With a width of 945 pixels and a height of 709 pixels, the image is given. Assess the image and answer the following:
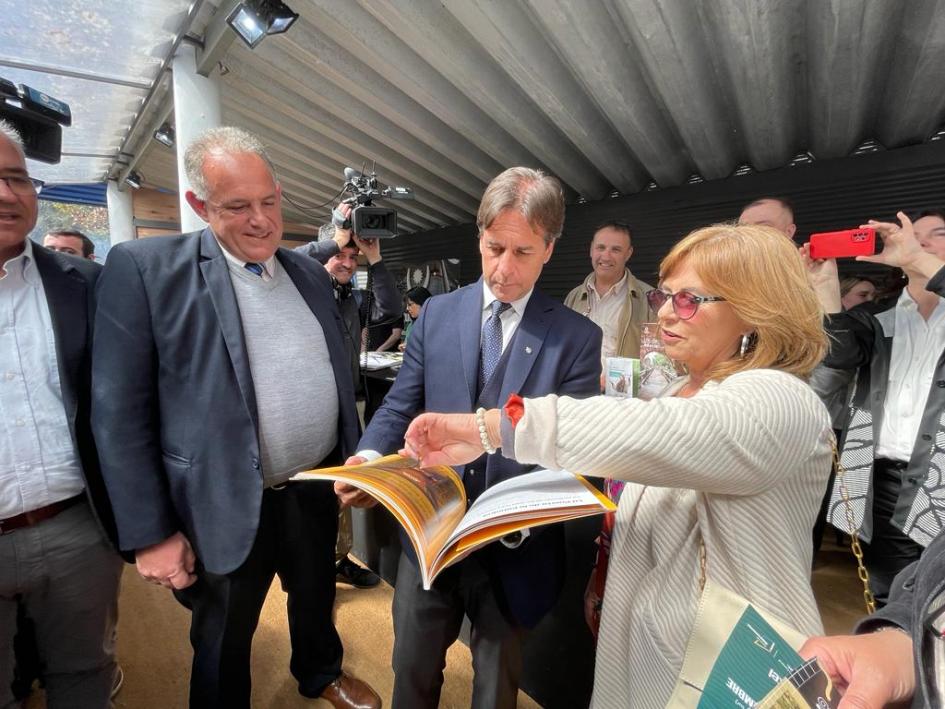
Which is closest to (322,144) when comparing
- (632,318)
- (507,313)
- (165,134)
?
(165,134)

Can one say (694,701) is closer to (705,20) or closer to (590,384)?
(590,384)

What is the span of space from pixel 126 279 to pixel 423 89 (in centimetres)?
324

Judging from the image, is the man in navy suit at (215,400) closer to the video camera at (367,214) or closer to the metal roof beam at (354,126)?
→ the video camera at (367,214)

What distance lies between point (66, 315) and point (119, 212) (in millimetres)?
7938

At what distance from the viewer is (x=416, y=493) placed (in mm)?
903

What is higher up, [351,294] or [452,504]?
[351,294]

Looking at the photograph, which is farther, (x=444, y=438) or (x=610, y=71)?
(x=610, y=71)

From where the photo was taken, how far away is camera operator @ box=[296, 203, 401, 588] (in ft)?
6.73

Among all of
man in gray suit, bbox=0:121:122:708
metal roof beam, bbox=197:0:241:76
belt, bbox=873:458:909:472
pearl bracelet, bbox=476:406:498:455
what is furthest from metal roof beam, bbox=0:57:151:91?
belt, bbox=873:458:909:472

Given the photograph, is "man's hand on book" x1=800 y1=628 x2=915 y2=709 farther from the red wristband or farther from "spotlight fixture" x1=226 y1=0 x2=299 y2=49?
"spotlight fixture" x1=226 y1=0 x2=299 y2=49

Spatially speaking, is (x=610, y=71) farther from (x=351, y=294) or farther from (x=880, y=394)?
(x=880, y=394)

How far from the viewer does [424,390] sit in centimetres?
131

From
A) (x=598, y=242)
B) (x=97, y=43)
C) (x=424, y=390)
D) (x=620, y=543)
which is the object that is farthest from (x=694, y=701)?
(x=97, y=43)

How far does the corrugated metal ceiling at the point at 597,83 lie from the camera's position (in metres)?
2.53
